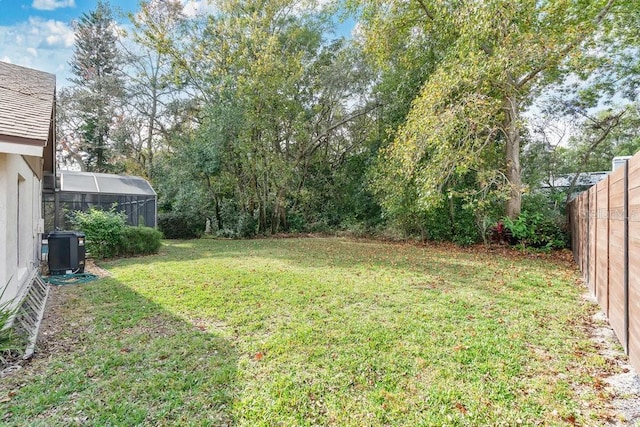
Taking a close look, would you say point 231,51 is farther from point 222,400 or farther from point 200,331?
point 222,400

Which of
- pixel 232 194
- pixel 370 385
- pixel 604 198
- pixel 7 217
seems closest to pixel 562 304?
pixel 604 198

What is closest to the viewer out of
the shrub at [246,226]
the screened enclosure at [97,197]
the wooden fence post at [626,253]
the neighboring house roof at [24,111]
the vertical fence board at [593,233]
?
the wooden fence post at [626,253]

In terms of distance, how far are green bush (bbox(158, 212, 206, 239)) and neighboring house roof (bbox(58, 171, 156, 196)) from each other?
60.3 inches

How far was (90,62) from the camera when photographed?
2289cm

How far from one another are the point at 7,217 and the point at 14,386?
237 cm

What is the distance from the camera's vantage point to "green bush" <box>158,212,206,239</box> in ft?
52.1

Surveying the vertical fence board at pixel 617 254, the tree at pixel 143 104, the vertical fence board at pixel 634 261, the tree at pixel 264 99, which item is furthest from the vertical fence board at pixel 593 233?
the tree at pixel 143 104

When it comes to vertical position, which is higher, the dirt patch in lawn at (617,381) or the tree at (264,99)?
the tree at (264,99)

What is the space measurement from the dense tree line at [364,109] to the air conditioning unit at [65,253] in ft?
25.0

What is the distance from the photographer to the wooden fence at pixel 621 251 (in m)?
2.71

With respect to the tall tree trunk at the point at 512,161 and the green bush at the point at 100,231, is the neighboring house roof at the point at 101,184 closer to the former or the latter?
the green bush at the point at 100,231

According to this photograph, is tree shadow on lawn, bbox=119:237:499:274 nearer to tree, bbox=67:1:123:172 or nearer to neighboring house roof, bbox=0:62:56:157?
neighboring house roof, bbox=0:62:56:157

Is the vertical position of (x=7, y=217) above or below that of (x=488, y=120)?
below

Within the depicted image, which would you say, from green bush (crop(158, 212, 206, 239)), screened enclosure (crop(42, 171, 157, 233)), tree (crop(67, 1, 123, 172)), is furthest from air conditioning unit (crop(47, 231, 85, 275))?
tree (crop(67, 1, 123, 172))
